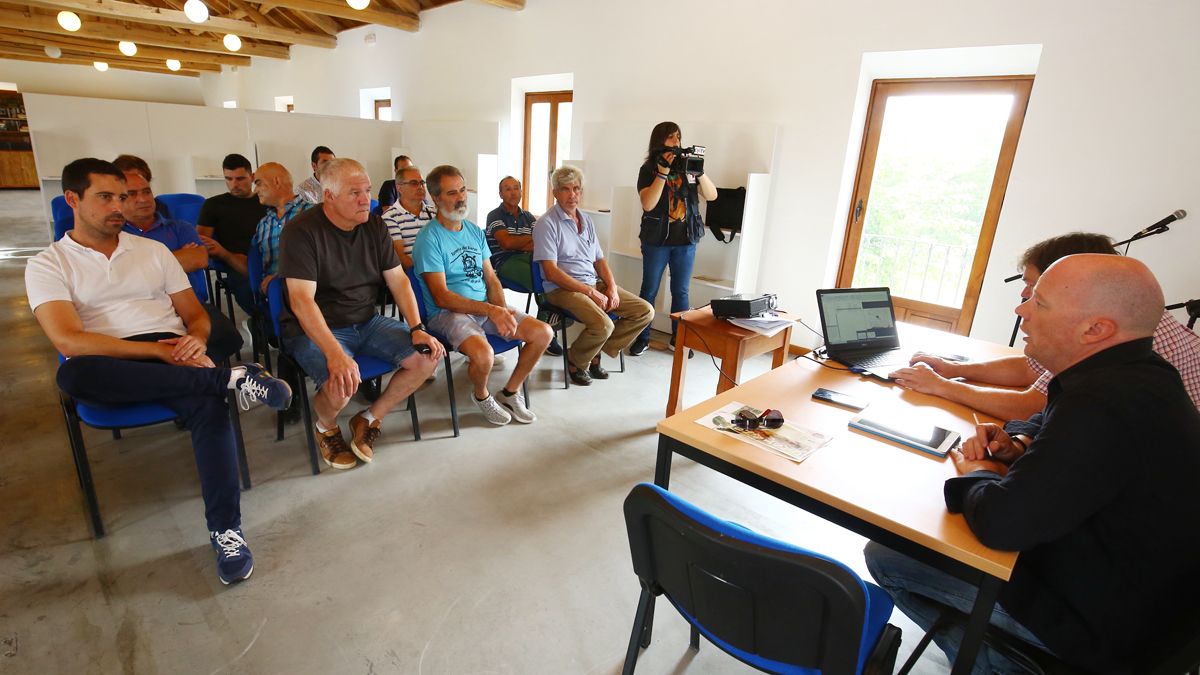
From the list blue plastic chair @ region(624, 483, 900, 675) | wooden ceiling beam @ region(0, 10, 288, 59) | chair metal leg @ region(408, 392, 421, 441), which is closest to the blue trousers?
chair metal leg @ region(408, 392, 421, 441)

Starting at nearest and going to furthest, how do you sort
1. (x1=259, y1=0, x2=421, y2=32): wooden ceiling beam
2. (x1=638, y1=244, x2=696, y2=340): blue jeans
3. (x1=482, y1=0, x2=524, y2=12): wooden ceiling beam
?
(x1=638, y1=244, x2=696, y2=340): blue jeans < (x1=482, y1=0, x2=524, y2=12): wooden ceiling beam < (x1=259, y1=0, x2=421, y2=32): wooden ceiling beam

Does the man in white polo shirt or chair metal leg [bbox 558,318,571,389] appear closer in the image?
the man in white polo shirt

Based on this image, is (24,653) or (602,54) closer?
(24,653)

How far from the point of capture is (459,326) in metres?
2.87

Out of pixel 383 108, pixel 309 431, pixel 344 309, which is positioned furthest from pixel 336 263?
pixel 383 108

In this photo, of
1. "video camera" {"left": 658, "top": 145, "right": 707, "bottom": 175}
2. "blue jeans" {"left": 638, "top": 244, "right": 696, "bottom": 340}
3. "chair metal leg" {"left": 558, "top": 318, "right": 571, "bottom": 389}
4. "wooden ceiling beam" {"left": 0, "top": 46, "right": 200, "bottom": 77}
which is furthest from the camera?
"wooden ceiling beam" {"left": 0, "top": 46, "right": 200, "bottom": 77}

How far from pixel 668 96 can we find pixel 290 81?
7939 mm

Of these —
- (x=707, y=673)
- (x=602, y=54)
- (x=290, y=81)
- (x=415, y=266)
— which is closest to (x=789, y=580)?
(x=707, y=673)

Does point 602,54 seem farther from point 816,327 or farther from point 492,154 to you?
point 816,327

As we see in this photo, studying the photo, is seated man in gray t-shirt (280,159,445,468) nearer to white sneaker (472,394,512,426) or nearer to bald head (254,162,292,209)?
white sneaker (472,394,512,426)

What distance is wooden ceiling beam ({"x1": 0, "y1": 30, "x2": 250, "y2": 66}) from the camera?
905cm

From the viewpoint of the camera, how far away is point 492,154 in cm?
625

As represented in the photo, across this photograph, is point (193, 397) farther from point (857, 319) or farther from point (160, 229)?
point (857, 319)

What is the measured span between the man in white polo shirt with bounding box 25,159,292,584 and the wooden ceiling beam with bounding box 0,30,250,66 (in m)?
9.85
